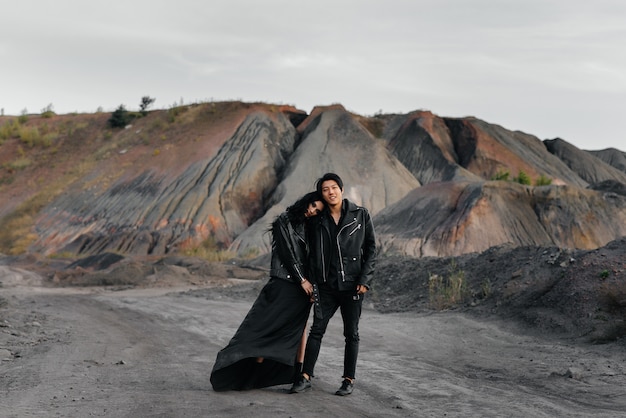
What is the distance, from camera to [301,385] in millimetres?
7012

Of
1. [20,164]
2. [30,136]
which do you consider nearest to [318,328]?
[20,164]

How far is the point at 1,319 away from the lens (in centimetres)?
1398

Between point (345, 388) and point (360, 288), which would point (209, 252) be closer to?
point (345, 388)

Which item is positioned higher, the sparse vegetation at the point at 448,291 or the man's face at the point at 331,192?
the man's face at the point at 331,192

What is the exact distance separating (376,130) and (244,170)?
16.6 metres

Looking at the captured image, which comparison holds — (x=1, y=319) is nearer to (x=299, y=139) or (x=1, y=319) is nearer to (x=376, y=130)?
(x=299, y=139)

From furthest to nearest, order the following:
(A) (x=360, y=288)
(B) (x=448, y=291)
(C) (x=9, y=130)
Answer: (C) (x=9, y=130) → (B) (x=448, y=291) → (A) (x=360, y=288)

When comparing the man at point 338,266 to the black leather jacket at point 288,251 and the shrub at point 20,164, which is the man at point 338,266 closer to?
the black leather jacket at point 288,251

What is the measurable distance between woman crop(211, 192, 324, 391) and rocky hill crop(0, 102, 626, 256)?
1114 inches

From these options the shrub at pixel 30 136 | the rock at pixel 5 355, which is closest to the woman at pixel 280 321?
the rock at pixel 5 355

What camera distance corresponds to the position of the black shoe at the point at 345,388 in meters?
6.93

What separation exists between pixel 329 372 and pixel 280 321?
1.78 meters

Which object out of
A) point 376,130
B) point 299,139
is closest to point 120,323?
point 299,139

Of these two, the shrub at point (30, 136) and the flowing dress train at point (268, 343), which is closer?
the flowing dress train at point (268, 343)
